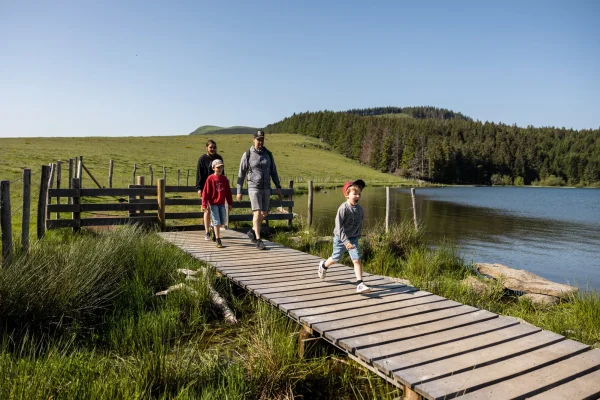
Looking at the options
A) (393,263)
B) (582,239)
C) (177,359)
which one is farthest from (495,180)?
(177,359)

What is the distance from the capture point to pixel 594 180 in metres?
110

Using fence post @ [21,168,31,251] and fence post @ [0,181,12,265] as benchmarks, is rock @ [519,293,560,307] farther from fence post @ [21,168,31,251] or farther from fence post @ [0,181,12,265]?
fence post @ [21,168,31,251]

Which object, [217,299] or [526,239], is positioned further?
[526,239]

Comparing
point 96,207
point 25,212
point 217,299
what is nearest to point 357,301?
point 217,299

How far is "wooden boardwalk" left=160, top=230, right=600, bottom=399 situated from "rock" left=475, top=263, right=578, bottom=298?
3886 millimetres

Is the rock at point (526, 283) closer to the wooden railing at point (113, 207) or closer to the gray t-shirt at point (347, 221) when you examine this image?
the gray t-shirt at point (347, 221)

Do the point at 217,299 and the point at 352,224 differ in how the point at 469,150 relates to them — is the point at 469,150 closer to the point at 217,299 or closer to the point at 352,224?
the point at 352,224

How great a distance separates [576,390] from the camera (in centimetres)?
317

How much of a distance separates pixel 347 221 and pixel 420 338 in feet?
6.68

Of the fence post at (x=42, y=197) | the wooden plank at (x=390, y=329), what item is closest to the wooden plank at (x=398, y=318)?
the wooden plank at (x=390, y=329)

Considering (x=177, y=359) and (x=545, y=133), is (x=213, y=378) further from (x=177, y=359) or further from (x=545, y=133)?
Result: (x=545, y=133)

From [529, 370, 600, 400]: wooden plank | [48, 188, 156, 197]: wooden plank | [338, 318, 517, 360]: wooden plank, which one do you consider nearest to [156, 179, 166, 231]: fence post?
[48, 188, 156, 197]: wooden plank

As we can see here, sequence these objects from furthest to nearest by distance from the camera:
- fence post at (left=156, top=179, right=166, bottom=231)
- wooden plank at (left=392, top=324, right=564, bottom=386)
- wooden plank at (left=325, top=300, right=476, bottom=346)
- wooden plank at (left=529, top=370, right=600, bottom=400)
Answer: fence post at (left=156, top=179, right=166, bottom=231), wooden plank at (left=325, top=300, right=476, bottom=346), wooden plank at (left=392, top=324, right=564, bottom=386), wooden plank at (left=529, top=370, right=600, bottom=400)

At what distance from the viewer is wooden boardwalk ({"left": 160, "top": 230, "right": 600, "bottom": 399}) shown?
127 inches
